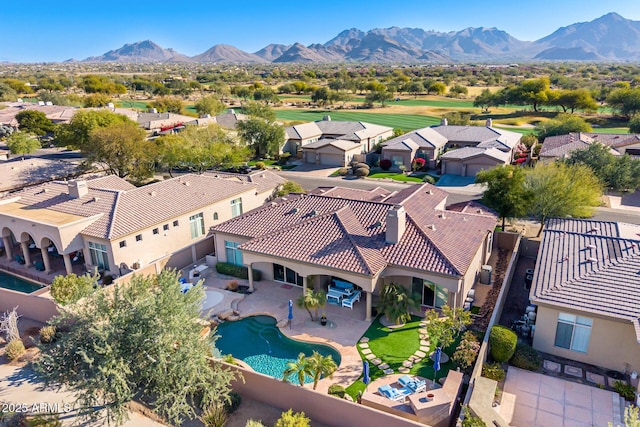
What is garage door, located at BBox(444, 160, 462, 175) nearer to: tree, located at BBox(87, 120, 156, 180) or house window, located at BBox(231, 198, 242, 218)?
house window, located at BBox(231, 198, 242, 218)

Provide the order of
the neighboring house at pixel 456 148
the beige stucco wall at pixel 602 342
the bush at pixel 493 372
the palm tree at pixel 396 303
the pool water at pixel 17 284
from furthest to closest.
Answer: the neighboring house at pixel 456 148 < the pool water at pixel 17 284 < the palm tree at pixel 396 303 < the beige stucco wall at pixel 602 342 < the bush at pixel 493 372

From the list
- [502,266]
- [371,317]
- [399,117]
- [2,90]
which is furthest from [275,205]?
[2,90]

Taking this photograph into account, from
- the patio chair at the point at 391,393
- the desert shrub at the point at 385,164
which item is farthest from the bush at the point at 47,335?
the desert shrub at the point at 385,164

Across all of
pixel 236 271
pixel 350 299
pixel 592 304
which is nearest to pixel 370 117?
pixel 236 271

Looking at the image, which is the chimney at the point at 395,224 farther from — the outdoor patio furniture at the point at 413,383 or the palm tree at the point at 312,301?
the outdoor patio furniture at the point at 413,383

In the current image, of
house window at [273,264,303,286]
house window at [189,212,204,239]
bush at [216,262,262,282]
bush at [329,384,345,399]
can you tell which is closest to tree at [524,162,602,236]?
house window at [273,264,303,286]

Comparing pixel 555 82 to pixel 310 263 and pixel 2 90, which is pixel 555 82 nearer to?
pixel 310 263
